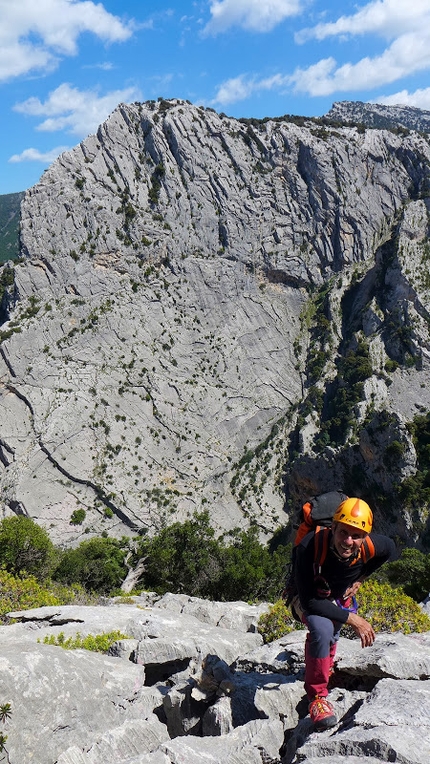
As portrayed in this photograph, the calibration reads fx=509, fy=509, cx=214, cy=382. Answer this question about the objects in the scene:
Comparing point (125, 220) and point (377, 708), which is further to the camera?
point (125, 220)

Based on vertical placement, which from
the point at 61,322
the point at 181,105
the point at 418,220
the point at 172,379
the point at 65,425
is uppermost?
the point at 181,105

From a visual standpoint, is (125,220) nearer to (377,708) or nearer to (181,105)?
(181,105)

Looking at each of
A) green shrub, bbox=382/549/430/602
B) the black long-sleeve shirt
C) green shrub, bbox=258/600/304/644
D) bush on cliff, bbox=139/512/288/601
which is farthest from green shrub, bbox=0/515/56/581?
the black long-sleeve shirt

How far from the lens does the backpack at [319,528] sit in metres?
6.21

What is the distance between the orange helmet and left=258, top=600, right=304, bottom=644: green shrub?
587cm

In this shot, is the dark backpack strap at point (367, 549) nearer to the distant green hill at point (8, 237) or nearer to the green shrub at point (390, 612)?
the green shrub at point (390, 612)

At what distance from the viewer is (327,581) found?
20.9 ft

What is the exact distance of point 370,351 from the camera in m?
72.6

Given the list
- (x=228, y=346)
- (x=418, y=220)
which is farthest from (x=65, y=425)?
(x=418, y=220)

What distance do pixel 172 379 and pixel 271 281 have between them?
85.3 ft

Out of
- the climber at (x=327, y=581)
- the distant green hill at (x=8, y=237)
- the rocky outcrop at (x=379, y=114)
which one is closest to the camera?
the climber at (x=327, y=581)

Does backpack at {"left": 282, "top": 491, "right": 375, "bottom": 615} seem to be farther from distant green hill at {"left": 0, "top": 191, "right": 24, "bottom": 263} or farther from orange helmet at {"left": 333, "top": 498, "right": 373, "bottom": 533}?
distant green hill at {"left": 0, "top": 191, "right": 24, "bottom": 263}

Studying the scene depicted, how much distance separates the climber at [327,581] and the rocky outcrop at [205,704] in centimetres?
48

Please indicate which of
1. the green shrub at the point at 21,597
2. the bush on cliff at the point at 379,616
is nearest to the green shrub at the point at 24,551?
the green shrub at the point at 21,597
